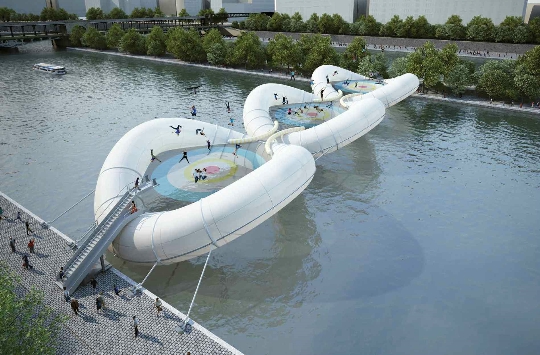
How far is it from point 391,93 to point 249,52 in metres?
42.4

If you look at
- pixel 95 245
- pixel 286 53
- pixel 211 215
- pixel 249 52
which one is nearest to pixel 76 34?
pixel 249 52

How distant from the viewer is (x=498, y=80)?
204ft

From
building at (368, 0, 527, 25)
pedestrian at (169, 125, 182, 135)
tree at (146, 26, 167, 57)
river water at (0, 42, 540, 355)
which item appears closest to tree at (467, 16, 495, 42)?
building at (368, 0, 527, 25)

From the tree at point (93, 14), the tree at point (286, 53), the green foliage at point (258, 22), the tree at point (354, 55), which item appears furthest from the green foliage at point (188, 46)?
the tree at point (93, 14)

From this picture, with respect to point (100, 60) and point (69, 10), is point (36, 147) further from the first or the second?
point (69, 10)

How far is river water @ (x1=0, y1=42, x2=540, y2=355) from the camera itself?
74.1ft

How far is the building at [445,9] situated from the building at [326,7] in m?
6.34

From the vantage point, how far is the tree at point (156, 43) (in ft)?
349

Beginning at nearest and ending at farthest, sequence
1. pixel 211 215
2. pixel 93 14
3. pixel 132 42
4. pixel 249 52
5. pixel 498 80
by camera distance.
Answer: pixel 211 215 < pixel 498 80 < pixel 249 52 < pixel 132 42 < pixel 93 14

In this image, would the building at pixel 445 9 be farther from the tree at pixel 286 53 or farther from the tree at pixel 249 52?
the tree at pixel 249 52

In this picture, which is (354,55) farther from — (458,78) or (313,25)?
(313,25)

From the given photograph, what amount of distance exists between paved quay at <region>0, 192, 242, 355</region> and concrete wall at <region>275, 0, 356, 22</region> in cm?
13908

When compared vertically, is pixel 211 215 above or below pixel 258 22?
below

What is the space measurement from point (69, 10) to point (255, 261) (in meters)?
194
